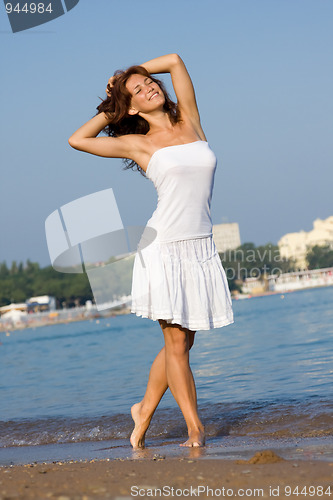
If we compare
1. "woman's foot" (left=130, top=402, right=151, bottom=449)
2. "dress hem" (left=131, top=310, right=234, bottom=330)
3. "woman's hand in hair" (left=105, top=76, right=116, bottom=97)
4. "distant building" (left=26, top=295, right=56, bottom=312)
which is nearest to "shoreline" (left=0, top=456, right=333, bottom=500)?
"dress hem" (left=131, top=310, right=234, bottom=330)

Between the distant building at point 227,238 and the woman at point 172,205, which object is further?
the distant building at point 227,238

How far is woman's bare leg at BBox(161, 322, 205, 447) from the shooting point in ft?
11.3

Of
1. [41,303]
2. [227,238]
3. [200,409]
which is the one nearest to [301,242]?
[227,238]

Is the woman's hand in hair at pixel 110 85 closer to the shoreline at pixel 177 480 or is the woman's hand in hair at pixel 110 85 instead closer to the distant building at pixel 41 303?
the shoreline at pixel 177 480

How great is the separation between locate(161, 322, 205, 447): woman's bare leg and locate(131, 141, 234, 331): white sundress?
0.10 meters

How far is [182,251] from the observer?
11.2ft

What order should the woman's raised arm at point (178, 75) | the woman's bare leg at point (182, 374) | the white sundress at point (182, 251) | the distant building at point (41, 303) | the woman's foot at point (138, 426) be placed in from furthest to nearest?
the distant building at point (41, 303)
the woman's foot at point (138, 426)
the woman's raised arm at point (178, 75)
the woman's bare leg at point (182, 374)
the white sundress at point (182, 251)

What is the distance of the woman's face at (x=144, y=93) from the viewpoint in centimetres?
348

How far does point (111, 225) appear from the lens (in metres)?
3.64

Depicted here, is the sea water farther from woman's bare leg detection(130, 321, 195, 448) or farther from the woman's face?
the woman's face

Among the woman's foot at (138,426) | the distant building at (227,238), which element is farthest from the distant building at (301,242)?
the woman's foot at (138,426)

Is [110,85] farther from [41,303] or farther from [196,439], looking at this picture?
[41,303]

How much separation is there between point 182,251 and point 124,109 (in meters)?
0.76

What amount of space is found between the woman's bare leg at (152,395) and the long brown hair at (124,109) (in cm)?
96
